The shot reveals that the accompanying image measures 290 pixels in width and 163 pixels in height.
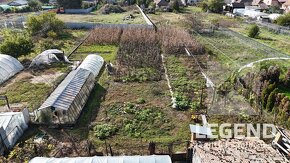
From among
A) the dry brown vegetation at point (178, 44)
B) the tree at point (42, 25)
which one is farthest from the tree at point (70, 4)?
the dry brown vegetation at point (178, 44)

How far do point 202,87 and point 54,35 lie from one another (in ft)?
58.5

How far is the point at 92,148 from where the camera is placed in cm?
1023

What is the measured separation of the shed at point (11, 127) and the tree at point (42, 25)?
17980 millimetres

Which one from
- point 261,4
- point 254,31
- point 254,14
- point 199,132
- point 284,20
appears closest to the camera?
point 199,132

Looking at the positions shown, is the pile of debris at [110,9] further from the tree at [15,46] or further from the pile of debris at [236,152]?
the pile of debris at [236,152]

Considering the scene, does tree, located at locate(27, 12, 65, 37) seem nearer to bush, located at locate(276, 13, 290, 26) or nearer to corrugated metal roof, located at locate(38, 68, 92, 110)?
corrugated metal roof, located at locate(38, 68, 92, 110)

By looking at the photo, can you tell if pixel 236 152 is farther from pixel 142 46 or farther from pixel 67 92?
pixel 142 46

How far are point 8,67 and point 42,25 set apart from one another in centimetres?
1144

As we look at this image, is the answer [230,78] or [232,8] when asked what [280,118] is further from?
[232,8]

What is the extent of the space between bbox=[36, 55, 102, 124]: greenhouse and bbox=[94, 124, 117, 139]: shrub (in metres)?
1.27

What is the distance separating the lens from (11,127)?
Answer: 1056 centimetres

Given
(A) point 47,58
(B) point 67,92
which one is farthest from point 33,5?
(B) point 67,92

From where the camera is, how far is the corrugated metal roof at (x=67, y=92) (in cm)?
1170

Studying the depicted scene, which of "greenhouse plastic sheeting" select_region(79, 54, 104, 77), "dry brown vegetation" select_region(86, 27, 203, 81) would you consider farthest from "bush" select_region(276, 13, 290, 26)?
"greenhouse plastic sheeting" select_region(79, 54, 104, 77)
